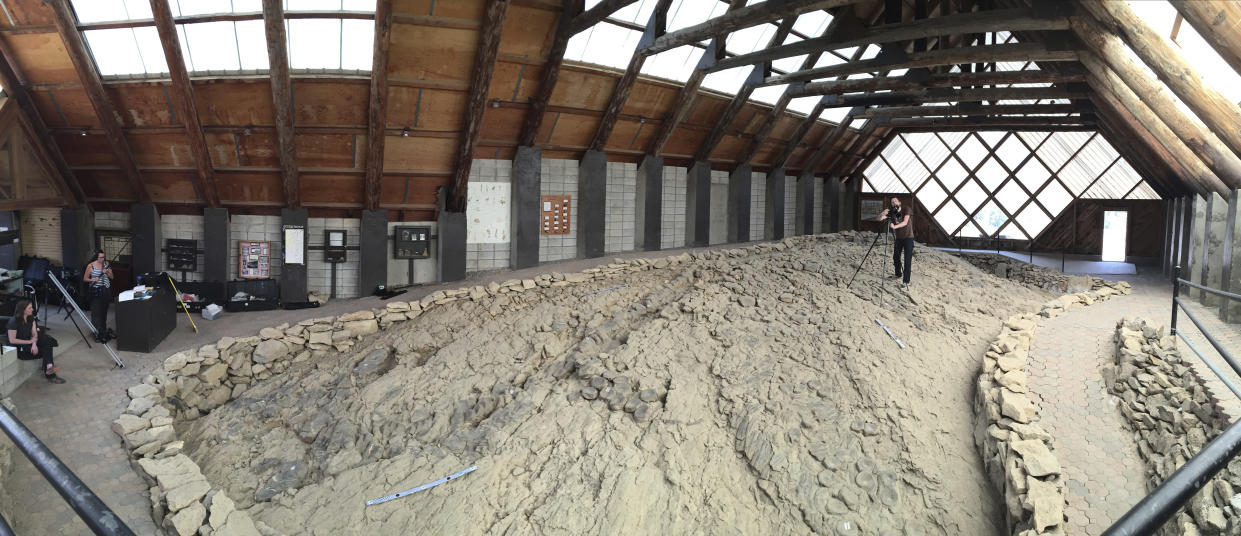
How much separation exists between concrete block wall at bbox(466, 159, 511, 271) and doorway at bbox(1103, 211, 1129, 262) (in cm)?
2071

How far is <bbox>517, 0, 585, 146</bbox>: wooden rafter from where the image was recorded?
37.3ft

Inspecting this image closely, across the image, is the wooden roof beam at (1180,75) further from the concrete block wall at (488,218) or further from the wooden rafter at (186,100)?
the wooden rafter at (186,100)

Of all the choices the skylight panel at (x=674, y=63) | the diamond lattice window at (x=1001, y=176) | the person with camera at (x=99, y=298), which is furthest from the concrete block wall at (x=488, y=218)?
the diamond lattice window at (x=1001, y=176)

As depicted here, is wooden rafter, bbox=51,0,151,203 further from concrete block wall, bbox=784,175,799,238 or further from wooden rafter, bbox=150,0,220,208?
concrete block wall, bbox=784,175,799,238

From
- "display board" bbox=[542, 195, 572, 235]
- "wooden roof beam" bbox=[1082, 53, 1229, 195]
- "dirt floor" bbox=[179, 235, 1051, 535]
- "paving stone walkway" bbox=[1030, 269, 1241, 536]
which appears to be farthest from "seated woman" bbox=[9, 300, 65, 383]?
"wooden roof beam" bbox=[1082, 53, 1229, 195]

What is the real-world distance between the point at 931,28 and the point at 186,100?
486 inches

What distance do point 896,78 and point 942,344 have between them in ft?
25.8

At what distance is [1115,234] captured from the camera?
2227 cm

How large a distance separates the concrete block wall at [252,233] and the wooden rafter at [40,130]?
3086 mm

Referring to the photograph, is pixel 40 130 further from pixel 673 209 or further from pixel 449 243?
pixel 673 209

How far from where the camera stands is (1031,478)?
573cm

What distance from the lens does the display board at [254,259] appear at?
13.7 metres

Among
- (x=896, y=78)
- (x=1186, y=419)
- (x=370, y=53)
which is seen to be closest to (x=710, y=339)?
(x=1186, y=419)

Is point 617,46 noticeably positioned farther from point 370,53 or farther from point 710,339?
point 710,339
